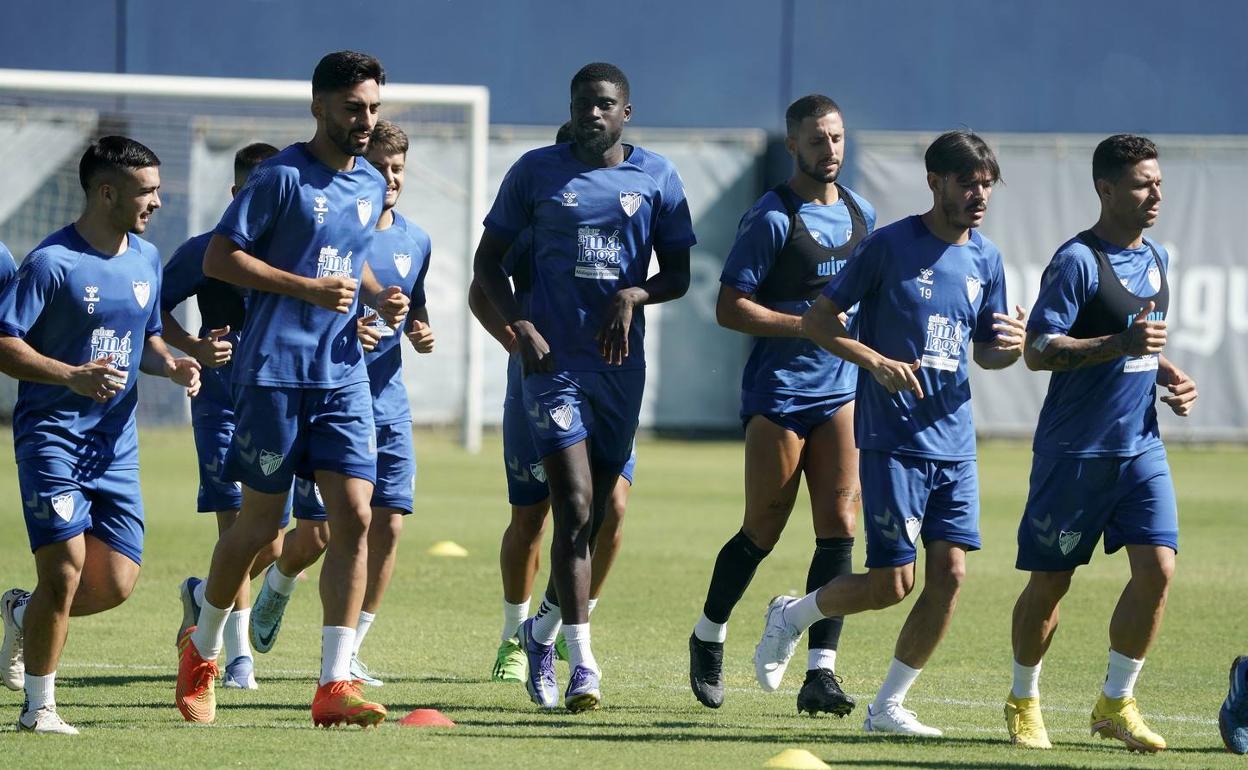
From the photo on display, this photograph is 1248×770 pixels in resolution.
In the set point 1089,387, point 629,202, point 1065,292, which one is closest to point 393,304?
point 629,202

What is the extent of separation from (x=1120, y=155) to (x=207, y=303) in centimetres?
398

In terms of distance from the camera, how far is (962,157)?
6.51 m

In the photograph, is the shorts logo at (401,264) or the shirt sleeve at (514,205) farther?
the shorts logo at (401,264)

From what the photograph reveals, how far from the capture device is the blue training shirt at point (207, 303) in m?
7.83

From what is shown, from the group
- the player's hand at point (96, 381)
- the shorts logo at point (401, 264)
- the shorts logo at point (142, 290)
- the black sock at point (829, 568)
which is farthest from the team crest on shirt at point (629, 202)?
the player's hand at point (96, 381)

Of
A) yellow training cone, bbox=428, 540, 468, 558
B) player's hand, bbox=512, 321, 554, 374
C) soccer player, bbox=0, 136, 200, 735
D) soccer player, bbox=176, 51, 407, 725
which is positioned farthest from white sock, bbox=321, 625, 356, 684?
yellow training cone, bbox=428, 540, 468, 558

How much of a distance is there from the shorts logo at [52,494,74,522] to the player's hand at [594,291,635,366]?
6.91 feet

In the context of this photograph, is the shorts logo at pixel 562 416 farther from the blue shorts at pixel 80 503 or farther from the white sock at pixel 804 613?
the blue shorts at pixel 80 503

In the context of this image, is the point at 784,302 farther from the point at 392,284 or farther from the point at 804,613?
the point at 392,284

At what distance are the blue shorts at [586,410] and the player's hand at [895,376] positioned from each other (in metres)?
1.16

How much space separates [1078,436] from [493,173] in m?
18.0

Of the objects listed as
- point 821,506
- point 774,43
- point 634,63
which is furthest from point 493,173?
point 821,506

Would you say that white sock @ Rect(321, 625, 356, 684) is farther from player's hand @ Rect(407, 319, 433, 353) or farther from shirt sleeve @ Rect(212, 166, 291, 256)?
player's hand @ Rect(407, 319, 433, 353)

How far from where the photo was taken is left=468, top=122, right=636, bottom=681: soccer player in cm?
788
